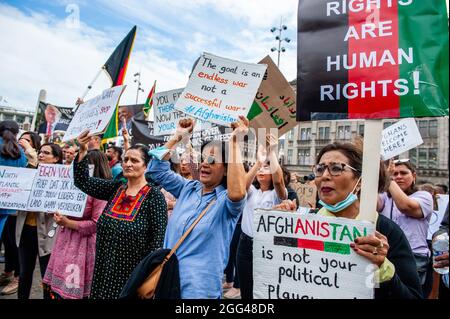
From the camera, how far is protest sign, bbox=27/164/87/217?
3.61 m

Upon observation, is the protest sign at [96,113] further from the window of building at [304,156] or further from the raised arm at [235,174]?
the window of building at [304,156]

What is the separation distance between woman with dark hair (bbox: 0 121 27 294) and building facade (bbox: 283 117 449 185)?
27082 millimetres

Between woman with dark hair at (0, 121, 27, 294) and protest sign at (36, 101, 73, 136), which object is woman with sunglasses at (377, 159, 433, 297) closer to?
woman with dark hair at (0, 121, 27, 294)

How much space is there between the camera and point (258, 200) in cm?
434

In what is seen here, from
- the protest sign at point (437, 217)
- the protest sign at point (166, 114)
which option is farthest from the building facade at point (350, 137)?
the protest sign at point (166, 114)

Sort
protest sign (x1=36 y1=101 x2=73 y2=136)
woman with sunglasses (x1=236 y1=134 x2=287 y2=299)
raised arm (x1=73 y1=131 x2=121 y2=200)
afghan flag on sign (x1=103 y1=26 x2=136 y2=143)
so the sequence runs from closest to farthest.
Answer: raised arm (x1=73 y1=131 x2=121 y2=200) → woman with sunglasses (x1=236 y1=134 x2=287 y2=299) → afghan flag on sign (x1=103 y1=26 x2=136 y2=143) → protest sign (x1=36 y1=101 x2=73 y2=136)

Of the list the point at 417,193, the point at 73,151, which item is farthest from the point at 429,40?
the point at 73,151

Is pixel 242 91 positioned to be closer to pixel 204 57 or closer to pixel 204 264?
pixel 204 57

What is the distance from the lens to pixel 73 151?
5227 mm

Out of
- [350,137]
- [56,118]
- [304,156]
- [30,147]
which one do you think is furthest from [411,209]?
[304,156]

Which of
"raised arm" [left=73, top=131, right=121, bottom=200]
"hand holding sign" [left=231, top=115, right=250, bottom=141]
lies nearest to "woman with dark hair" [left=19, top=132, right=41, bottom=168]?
"raised arm" [left=73, top=131, right=121, bottom=200]
